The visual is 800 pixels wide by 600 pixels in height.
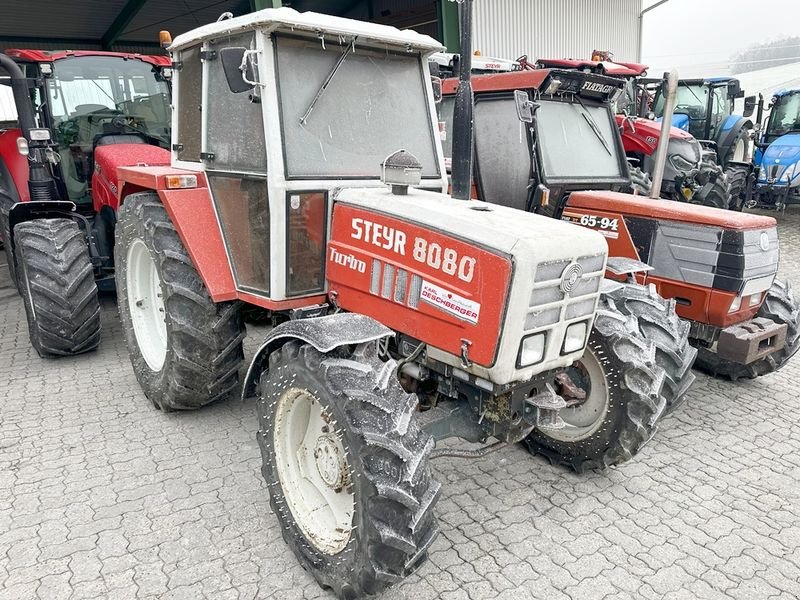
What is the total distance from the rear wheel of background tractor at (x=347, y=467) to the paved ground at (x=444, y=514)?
0.81ft

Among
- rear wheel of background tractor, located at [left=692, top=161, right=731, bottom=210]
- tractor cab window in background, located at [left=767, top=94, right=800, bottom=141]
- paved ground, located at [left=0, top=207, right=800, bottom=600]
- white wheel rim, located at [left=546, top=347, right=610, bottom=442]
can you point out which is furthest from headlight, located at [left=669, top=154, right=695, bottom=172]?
white wheel rim, located at [left=546, top=347, right=610, bottom=442]

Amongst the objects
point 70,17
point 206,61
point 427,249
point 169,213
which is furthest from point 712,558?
point 70,17

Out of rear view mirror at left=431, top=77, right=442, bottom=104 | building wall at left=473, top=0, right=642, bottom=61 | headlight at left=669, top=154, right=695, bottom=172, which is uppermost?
building wall at left=473, top=0, right=642, bottom=61

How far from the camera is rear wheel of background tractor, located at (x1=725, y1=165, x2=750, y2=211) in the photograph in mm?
10852

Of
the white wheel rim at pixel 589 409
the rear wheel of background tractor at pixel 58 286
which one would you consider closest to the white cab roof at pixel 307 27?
the white wheel rim at pixel 589 409

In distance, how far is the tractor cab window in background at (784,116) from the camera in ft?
39.3

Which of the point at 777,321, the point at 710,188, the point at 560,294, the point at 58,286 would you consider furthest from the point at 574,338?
the point at 710,188

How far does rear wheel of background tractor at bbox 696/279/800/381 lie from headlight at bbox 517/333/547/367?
2440 mm

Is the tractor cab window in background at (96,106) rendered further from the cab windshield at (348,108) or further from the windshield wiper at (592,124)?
the windshield wiper at (592,124)

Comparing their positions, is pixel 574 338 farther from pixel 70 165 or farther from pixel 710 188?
Answer: pixel 710 188

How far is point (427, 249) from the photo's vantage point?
2604mm

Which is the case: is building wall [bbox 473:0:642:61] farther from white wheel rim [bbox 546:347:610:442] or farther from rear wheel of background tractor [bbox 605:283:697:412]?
white wheel rim [bbox 546:347:610:442]

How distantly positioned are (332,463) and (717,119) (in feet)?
40.3

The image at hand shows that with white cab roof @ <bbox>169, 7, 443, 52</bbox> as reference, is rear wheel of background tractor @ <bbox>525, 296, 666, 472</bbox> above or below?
below
